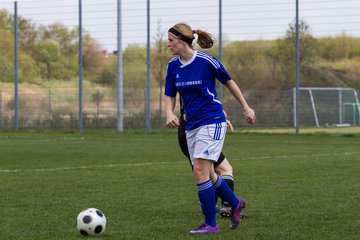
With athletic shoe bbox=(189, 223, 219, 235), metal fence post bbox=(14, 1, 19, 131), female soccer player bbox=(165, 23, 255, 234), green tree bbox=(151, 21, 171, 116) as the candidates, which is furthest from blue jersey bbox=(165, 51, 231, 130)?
metal fence post bbox=(14, 1, 19, 131)

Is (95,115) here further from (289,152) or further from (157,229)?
(157,229)

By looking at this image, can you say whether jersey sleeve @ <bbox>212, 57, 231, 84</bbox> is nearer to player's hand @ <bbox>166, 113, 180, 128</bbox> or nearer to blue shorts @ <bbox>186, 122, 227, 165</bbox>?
blue shorts @ <bbox>186, 122, 227, 165</bbox>

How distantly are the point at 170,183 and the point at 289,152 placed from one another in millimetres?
6934

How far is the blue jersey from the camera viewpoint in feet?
22.9

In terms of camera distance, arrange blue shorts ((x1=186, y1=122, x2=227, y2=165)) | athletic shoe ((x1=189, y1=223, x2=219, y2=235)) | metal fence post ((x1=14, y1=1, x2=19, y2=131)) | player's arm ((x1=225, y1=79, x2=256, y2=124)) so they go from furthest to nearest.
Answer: metal fence post ((x1=14, y1=1, x2=19, y2=131)) → player's arm ((x1=225, y1=79, x2=256, y2=124)) → blue shorts ((x1=186, y1=122, x2=227, y2=165)) → athletic shoe ((x1=189, y1=223, x2=219, y2=235))

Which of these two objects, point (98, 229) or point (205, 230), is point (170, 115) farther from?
point (98, 229)

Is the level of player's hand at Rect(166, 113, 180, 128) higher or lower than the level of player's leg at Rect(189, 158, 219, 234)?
higher

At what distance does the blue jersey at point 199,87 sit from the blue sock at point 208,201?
513mm

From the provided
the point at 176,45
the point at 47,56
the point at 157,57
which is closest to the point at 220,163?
the point at 176,45

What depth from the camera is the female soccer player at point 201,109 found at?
691cm

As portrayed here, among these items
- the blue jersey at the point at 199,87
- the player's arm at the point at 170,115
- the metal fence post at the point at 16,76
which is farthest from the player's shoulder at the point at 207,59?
the metal fence post at the point at 16,76

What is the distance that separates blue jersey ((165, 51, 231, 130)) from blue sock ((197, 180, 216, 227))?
51cm

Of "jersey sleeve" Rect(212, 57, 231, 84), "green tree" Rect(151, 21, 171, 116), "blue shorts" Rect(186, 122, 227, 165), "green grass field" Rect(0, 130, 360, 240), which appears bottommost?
"green grass field" Rect(0, 130, 360, 240)

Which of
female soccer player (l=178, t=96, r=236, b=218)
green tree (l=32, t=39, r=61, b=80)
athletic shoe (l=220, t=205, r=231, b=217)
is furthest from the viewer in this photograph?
green tree (l=32, t=39, r=61, b=80)
